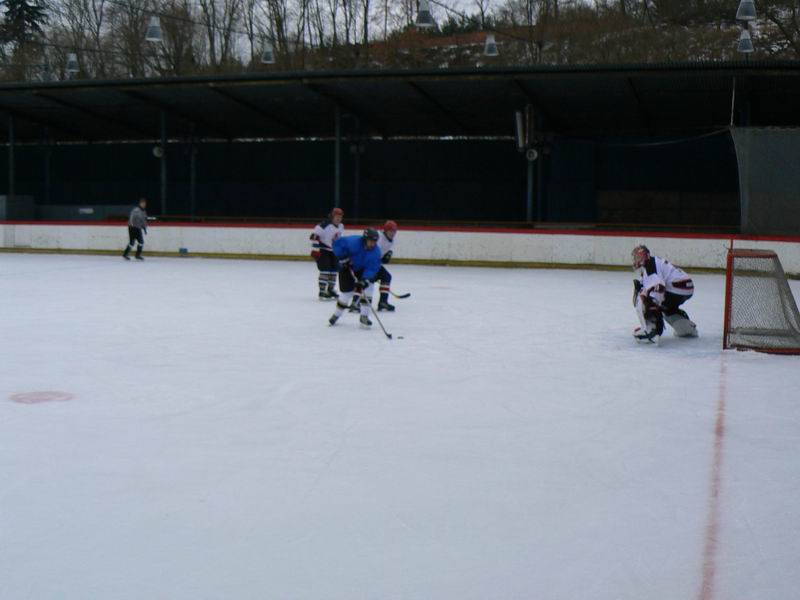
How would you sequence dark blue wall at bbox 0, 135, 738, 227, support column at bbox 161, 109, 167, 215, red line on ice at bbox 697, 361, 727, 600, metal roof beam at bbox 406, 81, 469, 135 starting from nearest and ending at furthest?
red line on ice at bbox 697, 361, 727, 600
metal roof beam at bbox 406, 81, 469, 135
support column at bbox 161, 109, 167, 215
dark blue wall at bbox 0, 135, 738, 227

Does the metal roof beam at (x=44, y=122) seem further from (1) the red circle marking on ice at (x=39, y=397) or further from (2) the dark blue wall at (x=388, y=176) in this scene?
(1) the red circle marking on ice at (x=39, y=397)

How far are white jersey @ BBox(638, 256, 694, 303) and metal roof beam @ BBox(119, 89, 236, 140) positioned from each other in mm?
20506

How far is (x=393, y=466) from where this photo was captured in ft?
17.3

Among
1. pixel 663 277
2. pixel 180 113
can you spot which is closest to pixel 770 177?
Result: pixel 663 277

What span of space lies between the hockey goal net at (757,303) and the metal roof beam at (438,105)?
15.2m

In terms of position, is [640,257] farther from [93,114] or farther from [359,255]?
[93,114]

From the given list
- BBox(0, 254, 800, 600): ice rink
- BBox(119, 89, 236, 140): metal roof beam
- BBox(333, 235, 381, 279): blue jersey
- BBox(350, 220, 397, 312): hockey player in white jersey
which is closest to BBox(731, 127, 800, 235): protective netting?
BBox(350, 220, 397, 312): hockey player in white jersey

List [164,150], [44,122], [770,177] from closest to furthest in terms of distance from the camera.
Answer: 1. [770,177]
2. [164,150]
3. [44,122]

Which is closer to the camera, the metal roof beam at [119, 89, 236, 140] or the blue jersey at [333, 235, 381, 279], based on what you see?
the blue jersey at [333, 235, 381, 279]

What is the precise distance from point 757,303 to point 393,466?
6.65 m

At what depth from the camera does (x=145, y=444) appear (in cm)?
566

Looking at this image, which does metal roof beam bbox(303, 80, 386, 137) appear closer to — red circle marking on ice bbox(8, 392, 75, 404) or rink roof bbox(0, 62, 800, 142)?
rink roof bbox(0, 62, 800, 142)

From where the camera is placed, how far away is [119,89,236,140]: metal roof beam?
90.8ft

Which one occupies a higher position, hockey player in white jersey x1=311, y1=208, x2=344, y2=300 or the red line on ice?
hockey player in white jersey x1=311, y1=208, x2=344, y2=300
